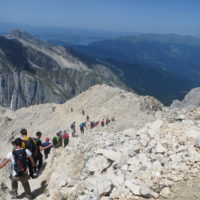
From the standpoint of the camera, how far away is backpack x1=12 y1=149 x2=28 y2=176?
→ 11.2 metres

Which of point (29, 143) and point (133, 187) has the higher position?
point (133, 187)

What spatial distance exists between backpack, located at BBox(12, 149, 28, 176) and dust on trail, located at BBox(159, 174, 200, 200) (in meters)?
Answer: 5.86

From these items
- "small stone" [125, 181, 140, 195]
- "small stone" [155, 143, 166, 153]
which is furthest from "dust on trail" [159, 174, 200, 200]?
"small stone" [155, 143, 166, 153]

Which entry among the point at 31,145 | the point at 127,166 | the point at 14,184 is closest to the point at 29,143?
the point at 31,145

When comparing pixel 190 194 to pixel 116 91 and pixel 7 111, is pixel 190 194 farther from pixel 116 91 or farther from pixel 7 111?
pixel 7 111

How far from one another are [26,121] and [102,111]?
20472 millimetres

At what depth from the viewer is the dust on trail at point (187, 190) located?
31.8 ft

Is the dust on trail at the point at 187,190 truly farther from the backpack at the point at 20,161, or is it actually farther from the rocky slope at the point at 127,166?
the backpack at the point at 20,161

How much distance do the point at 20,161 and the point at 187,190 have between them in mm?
6549

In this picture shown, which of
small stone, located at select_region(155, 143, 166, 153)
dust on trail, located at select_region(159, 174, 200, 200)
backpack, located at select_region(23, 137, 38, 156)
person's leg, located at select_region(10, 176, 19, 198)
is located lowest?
person's leg, located at select_region(10, 176, 19, 198)

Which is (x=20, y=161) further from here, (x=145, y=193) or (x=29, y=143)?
(x=145, y=193)

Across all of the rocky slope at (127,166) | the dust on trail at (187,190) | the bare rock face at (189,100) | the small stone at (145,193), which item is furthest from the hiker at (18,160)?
the bare rock face at (189,100)

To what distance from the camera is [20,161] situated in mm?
11312

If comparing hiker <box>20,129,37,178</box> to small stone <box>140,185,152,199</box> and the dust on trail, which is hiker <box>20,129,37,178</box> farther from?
the dust on trail
